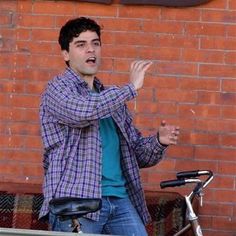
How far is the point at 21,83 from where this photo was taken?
555 cm

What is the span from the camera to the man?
4.02m

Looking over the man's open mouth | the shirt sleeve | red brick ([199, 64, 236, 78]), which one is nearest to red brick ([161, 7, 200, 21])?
red brick ([199, 64, 236, 78])

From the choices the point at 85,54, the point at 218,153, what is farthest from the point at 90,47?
the point at 218,153

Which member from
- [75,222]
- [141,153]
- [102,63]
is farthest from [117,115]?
[102,63]

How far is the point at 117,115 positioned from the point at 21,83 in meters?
1.41

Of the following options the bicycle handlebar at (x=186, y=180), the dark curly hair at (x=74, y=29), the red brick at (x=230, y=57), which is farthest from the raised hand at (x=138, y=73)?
the red brick at (x=230, y=57)

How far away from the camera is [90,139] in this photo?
4.10 m

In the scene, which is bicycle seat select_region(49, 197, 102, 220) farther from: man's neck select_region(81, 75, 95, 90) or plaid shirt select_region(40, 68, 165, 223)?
man's neck select_region(81, 75, 95, 90)

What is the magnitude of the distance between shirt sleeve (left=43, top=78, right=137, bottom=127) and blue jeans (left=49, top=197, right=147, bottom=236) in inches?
17.4

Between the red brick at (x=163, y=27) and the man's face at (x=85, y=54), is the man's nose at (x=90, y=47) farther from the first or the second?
the red brick at (x=163, y=27)

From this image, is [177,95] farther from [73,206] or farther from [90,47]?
[73,206]

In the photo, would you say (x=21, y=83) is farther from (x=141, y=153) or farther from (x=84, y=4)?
(x=141, y=153)

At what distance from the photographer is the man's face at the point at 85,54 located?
167 inches

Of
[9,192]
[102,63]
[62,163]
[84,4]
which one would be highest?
[84,4]
